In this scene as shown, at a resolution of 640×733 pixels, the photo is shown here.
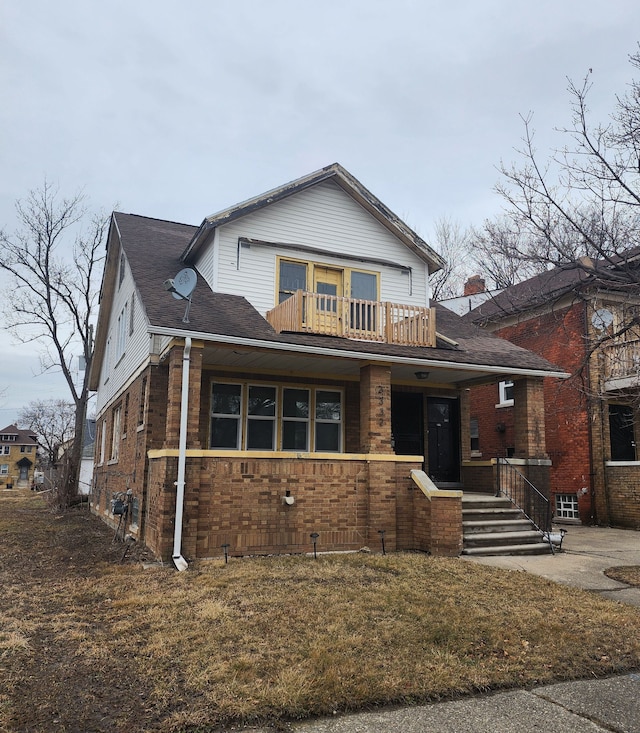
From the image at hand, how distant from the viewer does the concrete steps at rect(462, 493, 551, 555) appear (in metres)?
10.2

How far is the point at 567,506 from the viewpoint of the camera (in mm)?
16641

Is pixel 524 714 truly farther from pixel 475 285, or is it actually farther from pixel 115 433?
pixel 475 285

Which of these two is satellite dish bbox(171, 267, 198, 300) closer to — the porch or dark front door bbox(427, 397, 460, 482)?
the porch

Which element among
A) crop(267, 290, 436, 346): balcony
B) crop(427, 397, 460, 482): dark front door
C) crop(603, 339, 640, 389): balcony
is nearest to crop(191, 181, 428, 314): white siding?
crop(267, 290, 436, 346): balcony

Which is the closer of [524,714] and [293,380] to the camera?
[524,714]

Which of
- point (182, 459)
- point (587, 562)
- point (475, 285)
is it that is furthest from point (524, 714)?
point (475, 285)

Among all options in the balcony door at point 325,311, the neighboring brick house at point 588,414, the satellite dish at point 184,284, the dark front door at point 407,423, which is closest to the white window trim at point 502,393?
the neighboring brick house at point 588,414

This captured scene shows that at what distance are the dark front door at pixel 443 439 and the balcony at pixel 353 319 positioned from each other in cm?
294

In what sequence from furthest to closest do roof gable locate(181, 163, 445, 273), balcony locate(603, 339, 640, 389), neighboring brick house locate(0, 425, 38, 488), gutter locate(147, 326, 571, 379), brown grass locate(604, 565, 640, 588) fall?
neighboring brick house locate(0, 425, 38, 488) < balcony locate(603, 339, 640, 389) < roof gable locate(181, 163, 445, 273) < gutter locate(147, 326, 571, 379) < brown grass locate(604, 565, 640, 588)

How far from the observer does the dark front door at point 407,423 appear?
46.3ft

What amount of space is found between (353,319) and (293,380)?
2.06 meters

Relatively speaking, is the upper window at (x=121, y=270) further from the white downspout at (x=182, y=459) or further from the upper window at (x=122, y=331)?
the white downspout at (x=182, y=459)

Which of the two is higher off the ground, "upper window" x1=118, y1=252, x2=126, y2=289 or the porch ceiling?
"upper window" x1=118, y1=252, x2=126, y2=289

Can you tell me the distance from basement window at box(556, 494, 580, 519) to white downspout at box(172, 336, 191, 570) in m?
11.9
